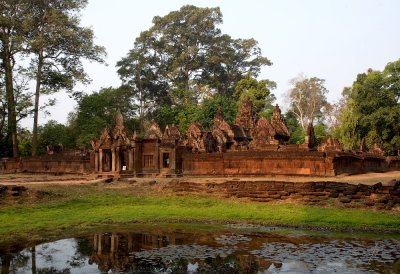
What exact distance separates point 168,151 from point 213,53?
4853cm

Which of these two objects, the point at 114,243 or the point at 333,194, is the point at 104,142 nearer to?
the point at 333,194

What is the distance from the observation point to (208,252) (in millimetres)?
10109

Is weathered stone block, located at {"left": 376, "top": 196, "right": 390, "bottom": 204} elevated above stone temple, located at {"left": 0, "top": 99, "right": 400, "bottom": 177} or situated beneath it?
situated beneath

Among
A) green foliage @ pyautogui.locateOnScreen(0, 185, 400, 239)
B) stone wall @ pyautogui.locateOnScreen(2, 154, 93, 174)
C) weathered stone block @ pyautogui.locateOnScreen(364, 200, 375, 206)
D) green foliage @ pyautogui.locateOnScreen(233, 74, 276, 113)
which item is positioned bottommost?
green foliage @ pyautogui.locateOnScreen(0, 185, 400, 239)

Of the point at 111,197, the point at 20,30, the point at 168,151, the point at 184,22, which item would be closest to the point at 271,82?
the point at 184,22

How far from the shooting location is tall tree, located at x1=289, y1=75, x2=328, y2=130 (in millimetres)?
79875

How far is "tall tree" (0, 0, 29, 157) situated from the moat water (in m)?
34.3

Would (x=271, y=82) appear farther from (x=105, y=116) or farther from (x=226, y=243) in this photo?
(x=226, y=243)

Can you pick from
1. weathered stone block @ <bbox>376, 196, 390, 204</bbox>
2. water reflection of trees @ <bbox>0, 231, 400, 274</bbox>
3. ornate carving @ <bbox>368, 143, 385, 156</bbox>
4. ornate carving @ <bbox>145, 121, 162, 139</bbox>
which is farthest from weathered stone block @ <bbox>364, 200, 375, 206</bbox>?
ornate carving @ <bbox>368, 143, 385, 156</bbox>

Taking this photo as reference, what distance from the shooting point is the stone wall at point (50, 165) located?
3447cm

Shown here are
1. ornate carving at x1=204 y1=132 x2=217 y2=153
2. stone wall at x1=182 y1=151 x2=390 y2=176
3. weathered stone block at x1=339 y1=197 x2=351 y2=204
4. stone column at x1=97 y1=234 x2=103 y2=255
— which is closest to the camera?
stone column at x1=97 y1=234 x2=103 y2=255

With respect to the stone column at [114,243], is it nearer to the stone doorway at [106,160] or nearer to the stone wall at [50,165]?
the stone doorway at [106,160]

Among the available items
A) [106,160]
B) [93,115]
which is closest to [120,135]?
[106,160]

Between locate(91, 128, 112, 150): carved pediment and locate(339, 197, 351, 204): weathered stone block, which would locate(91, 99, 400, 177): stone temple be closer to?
locate(91, 128, 112, 150): carved pediment
